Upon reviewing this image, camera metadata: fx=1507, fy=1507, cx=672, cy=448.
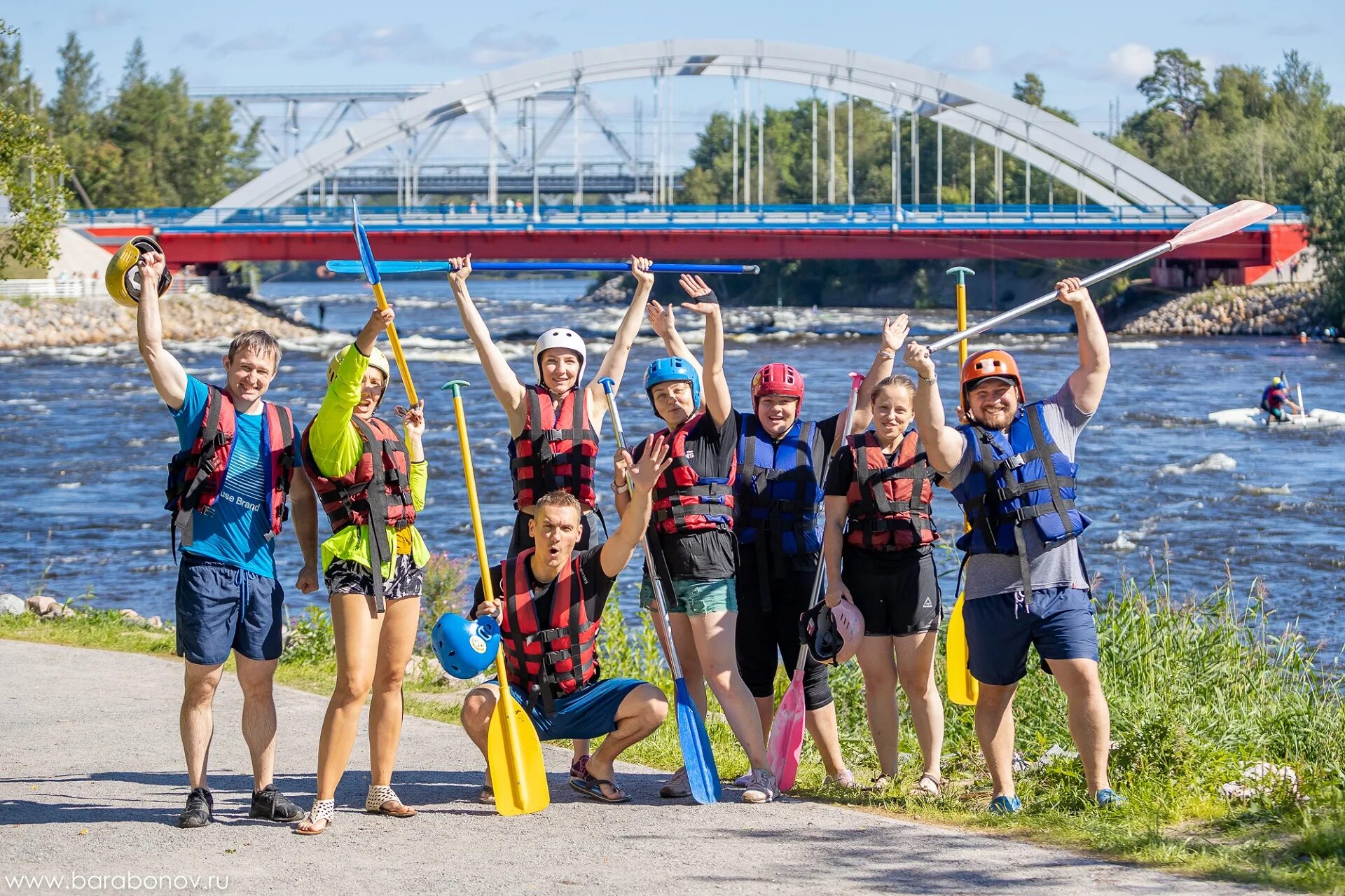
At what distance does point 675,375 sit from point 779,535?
2.34ft

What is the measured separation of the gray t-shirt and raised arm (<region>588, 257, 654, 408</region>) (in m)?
1.36

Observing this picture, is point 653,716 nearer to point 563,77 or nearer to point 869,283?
point 563,77

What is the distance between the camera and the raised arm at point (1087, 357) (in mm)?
4969

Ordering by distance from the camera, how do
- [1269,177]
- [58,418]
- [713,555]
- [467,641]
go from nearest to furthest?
[467,641], [713,555], [58,418], [1269,177]

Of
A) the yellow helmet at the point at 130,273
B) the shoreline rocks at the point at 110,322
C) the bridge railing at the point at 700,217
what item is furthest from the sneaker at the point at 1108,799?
the bridge railing at the point at 700,217

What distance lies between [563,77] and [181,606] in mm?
49238

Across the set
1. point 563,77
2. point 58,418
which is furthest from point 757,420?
point 563,77

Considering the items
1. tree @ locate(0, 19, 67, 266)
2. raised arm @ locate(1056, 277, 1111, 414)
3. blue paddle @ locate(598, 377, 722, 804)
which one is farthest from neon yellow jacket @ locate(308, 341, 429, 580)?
tree @ locate(0, 19, 67, 266)

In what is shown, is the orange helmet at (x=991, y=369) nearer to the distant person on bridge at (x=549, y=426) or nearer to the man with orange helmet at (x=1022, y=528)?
the man with orange helmet at (x=1022, y=528)

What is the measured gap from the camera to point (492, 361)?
5.39 m

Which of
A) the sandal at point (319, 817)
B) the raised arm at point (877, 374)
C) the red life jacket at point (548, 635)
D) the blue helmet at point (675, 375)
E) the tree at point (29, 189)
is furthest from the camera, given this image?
the tree at point (29, 189)

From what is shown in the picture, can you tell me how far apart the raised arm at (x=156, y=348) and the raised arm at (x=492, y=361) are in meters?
1.00

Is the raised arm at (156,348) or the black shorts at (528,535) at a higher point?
the raised arm at (156,348)

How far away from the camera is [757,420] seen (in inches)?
223
